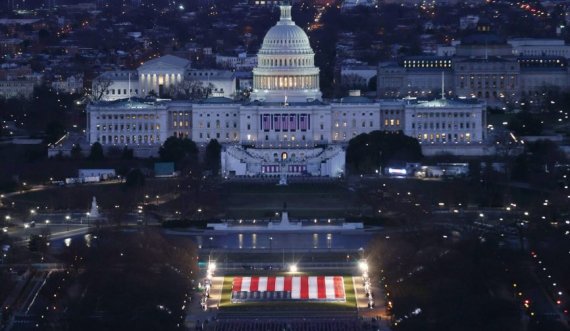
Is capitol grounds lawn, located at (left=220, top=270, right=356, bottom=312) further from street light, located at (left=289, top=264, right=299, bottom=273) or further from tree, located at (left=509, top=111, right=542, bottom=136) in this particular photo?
tree, located at (left=509, top=111, right=542, bottom=136)

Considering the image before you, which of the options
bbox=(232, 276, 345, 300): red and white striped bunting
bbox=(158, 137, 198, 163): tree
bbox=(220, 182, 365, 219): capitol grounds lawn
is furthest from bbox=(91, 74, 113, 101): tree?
bbox=(232, 276, 345, 300): red and white striped bunting

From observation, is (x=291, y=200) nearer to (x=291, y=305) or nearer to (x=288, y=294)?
(x=288, y=294)

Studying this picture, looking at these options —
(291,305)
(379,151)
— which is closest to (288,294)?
(291,305)

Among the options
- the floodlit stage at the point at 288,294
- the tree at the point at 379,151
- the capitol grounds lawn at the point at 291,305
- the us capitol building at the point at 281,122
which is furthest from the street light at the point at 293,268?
the us capitol building at the point at 281,122

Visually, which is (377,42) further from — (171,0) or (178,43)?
(171,0)

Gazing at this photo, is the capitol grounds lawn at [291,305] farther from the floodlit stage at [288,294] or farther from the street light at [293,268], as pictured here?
the street light at [293,268]

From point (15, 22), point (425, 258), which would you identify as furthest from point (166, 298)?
point (15, 22)
